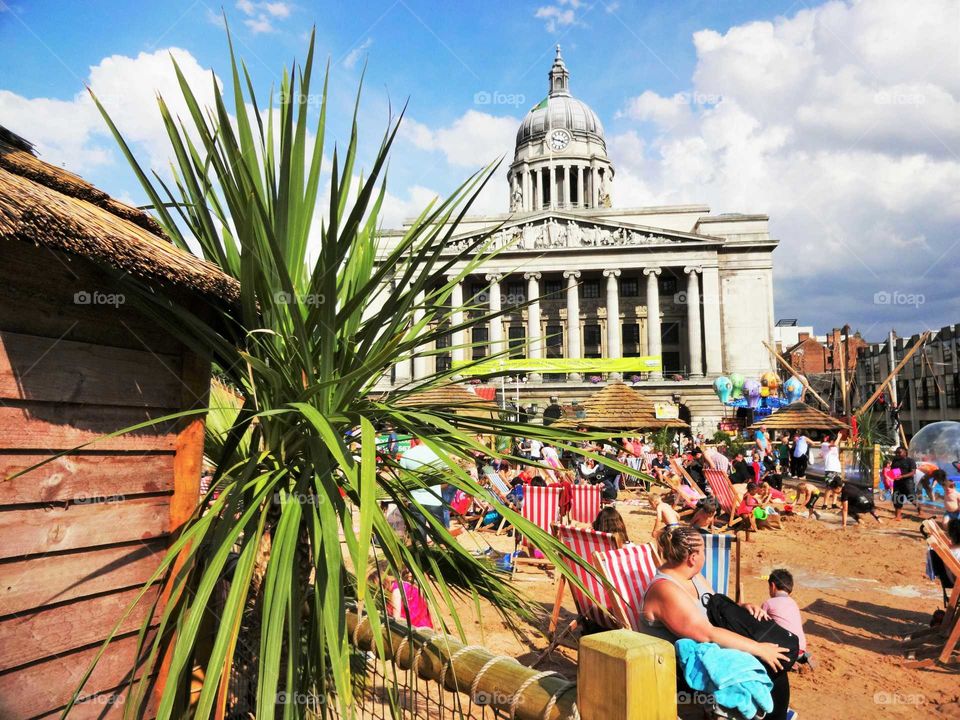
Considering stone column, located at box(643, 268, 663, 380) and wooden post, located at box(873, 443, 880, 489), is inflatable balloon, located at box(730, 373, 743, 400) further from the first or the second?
wooden post, located at box(873, 443, 880, 489)

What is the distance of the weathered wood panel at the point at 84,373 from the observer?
2.18m

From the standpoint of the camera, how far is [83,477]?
2.35 metres

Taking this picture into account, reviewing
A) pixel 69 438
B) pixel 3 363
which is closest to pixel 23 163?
pixel 3 363

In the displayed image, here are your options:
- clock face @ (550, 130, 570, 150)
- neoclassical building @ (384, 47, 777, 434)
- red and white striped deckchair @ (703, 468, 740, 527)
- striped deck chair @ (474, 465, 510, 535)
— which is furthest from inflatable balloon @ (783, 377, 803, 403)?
clock face @ (550, 130, 570, 150)

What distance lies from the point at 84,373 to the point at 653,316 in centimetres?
4499

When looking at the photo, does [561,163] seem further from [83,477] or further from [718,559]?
[83,477]

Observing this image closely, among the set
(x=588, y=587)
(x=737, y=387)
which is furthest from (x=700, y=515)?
(x=737, y=387)

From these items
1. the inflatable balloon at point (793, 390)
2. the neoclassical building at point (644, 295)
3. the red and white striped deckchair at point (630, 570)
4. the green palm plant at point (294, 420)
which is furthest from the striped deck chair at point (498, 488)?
the neoclassical building at point (644, 295)

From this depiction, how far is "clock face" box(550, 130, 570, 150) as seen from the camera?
212 ft

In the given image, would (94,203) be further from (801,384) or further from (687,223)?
(687,223)

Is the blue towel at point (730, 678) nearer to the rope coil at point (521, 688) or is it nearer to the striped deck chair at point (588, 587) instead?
the striped deck chair at point (588, 587)

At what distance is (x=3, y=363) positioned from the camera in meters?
2.14

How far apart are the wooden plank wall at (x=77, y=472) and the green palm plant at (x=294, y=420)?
18 cm

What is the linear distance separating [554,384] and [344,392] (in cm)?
4167
